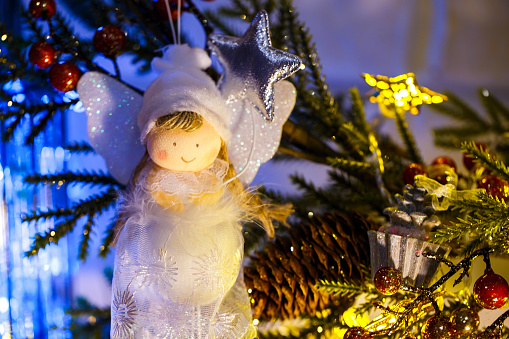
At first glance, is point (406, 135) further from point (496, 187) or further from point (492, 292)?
point (492, 292)

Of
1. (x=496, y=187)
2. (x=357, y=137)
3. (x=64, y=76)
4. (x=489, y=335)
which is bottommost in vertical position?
(x=489, y=335)

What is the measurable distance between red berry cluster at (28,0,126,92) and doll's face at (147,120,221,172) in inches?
5.3

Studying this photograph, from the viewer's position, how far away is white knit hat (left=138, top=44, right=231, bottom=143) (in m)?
0.46

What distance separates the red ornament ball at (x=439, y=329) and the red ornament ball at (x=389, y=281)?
0.13 ft

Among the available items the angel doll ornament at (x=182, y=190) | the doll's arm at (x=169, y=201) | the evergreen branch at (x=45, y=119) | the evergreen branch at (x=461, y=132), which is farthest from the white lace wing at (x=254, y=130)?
the evergreen branch at (x=461, y=132)

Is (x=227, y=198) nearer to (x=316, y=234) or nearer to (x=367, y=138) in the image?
(x=316, y=234)

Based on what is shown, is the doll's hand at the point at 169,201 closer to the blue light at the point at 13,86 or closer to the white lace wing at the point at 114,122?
the white lace wing at the point at 114,122

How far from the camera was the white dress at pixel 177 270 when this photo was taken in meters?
0.43

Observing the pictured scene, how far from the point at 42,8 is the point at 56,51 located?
0.05m

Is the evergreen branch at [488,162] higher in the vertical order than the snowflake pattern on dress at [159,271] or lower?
higher

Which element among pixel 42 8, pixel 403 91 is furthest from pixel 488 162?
pixel 42 8

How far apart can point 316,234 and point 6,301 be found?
0.62 metres

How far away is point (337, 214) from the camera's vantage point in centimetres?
49

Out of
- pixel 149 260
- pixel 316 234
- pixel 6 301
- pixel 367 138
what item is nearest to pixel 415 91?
pixel 367 138
